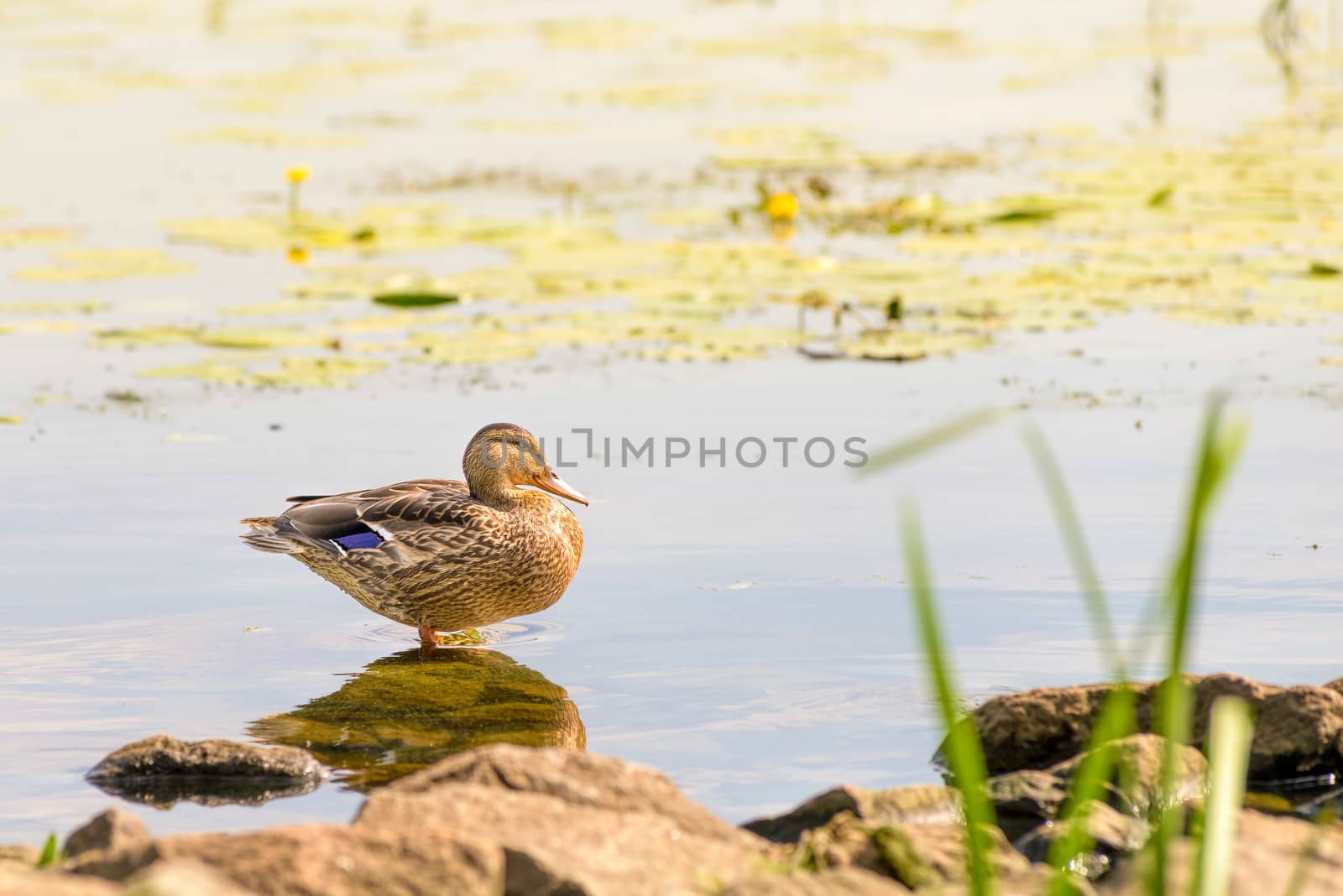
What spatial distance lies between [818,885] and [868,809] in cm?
81

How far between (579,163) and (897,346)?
255 inches

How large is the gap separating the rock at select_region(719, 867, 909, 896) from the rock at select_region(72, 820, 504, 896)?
46 centimetres

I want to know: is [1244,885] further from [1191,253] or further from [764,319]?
[1191,253]

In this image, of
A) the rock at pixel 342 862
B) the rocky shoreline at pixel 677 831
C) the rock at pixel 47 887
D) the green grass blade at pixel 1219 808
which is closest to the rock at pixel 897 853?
the rocky shoreline at pixel 677 831

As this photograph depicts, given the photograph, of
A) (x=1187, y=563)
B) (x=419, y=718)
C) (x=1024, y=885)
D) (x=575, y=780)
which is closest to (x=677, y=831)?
(x=575, y=780)

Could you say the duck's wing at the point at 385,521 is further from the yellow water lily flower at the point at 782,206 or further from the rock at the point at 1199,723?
the yellow water lily flower at the point at 782,206

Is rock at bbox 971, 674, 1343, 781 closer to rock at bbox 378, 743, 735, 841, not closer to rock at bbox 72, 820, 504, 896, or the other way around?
rock at bbox 378, 743, 735, 841

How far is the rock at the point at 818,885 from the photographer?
3275 mm

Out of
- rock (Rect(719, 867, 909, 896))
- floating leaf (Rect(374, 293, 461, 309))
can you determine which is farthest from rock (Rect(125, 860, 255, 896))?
floating leaf (Rect(374, 293, 461, 309))

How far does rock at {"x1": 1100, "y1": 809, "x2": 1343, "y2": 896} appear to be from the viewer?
9.48ft

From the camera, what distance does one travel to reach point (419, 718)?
5.24 meters

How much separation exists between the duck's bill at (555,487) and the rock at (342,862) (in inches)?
110

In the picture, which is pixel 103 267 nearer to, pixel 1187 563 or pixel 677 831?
pixel 677 831

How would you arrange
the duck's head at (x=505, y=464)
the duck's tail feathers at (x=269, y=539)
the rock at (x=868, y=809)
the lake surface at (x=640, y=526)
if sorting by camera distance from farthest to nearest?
the duck's head at (x=505, y=464)
the duck's tail feathers at (x=269, y=539)
the lake surface at (x=640, y=526)
the rock at (x=868, y=809)
